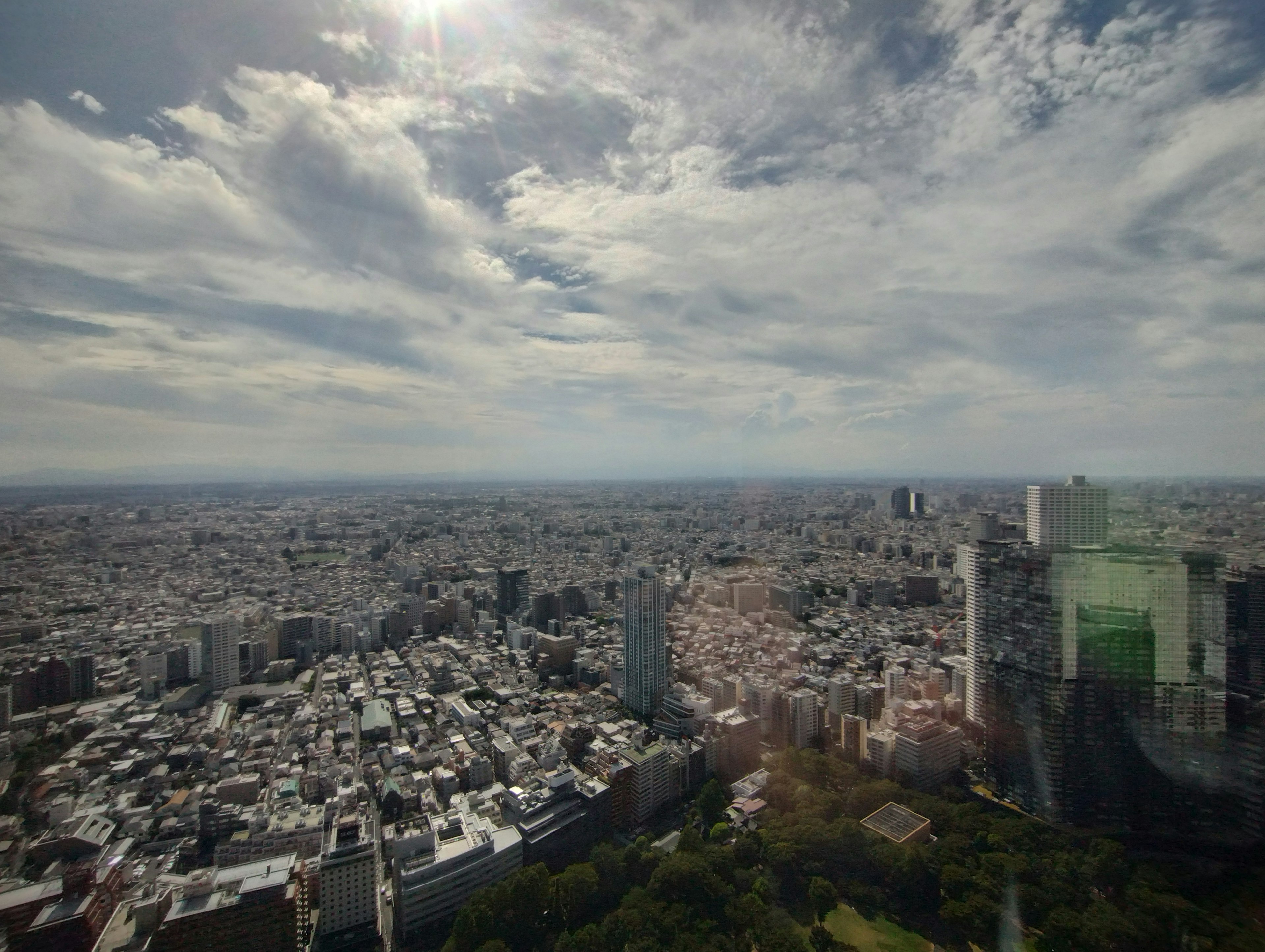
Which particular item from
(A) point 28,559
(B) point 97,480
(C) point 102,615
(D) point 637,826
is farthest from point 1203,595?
(C) point 102,615

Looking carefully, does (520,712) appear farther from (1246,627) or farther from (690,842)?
(1246,627)

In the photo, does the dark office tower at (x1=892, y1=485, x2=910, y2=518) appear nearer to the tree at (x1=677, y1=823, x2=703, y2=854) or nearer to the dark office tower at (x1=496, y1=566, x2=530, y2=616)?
the dark office tower at (x1=496, y1=566, x2=530, y2=616)

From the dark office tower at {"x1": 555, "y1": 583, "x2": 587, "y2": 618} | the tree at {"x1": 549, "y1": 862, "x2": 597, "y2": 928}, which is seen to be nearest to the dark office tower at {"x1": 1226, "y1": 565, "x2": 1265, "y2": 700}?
the tree at {"x1": 549, "y1": 862, "x2": 597, "y2": 928}

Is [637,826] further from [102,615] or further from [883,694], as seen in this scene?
[102,615]

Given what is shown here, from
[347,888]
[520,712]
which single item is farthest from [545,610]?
[347,888]

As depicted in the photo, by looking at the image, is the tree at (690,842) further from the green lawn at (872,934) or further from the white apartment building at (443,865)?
the white apartment building at (443,865)

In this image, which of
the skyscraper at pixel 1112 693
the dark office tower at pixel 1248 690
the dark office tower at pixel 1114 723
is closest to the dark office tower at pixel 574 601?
the skyscraper at pixel 1112 693
